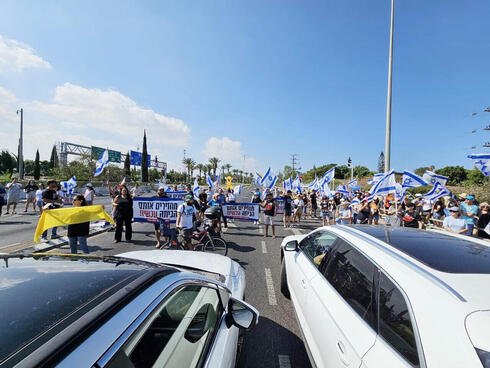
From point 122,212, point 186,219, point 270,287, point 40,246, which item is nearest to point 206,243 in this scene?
point 186,219

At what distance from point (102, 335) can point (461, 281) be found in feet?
6.66

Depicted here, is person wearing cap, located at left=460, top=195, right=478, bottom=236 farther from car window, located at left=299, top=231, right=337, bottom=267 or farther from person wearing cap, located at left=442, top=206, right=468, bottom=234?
car window, located at left=299, top=231, right=337, bottom=267

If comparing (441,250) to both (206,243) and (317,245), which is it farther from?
(206,243)

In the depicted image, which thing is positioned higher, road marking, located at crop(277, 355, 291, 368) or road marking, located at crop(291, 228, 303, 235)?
road marking, located at crop(291, 228, 303, 235)

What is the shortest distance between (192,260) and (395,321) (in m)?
2.56

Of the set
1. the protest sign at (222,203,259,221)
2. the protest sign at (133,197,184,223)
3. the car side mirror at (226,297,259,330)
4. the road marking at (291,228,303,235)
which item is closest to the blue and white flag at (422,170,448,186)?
the road marking at (291,228,303,235)

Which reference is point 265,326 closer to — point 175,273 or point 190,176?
point 175,273

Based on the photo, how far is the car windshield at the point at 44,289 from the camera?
96 centimetres

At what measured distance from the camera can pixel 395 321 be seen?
159cm

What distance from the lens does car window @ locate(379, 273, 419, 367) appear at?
1421mm

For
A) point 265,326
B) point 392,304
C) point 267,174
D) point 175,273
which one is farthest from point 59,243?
point 267,174

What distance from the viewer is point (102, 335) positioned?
994 mm

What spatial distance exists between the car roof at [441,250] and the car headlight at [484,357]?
2.07 ft

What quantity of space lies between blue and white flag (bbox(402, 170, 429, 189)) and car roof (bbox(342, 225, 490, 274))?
29.4 ft
